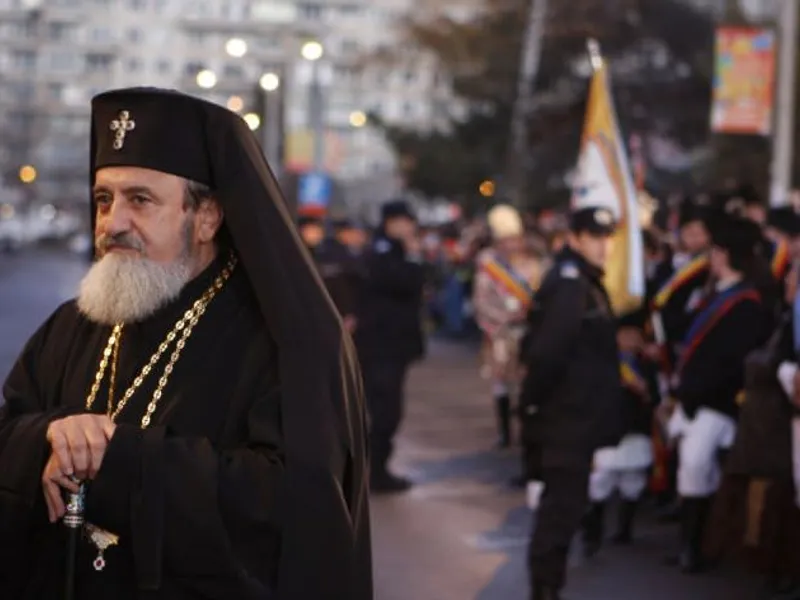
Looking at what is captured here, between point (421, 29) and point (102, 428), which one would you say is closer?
point (102, 428)

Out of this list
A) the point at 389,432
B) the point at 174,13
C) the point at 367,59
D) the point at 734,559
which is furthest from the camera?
the point at 174,13

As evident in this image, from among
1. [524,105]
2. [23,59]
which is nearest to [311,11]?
[23,59]

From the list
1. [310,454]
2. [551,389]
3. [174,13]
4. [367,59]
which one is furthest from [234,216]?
[174,13]

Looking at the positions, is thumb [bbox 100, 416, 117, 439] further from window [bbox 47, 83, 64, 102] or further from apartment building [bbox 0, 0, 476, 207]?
window [bbox 47, 83, 64, 102]

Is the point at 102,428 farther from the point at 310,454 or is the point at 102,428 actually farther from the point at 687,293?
the point at 687,293

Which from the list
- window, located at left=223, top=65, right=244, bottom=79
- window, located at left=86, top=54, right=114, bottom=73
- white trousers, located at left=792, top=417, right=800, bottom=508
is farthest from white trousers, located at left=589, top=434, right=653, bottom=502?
window, located at left=86, top=54, right=114, bottom=73

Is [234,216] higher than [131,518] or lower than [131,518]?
higher

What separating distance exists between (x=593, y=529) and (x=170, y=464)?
6861mm

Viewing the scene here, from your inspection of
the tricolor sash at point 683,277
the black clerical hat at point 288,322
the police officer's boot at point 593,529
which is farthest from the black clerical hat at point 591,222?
the black clerical hat at point 288,322

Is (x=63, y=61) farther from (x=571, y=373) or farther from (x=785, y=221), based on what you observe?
(x=571, y=373)

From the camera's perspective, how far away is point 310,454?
3.67 m

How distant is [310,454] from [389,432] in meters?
8.94

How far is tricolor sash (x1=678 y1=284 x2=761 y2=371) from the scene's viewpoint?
9227mm

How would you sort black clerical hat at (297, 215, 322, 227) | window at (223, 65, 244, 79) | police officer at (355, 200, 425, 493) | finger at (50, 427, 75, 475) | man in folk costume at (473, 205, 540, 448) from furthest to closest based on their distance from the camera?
window at (223, 65, 244, 79), black clerical hat at (297, 215, 322, 227), man in folk costume at (473, 205, 540, 448), police officer at (355, 200, 425, 493), finger at (50, 427, 75, 475)
